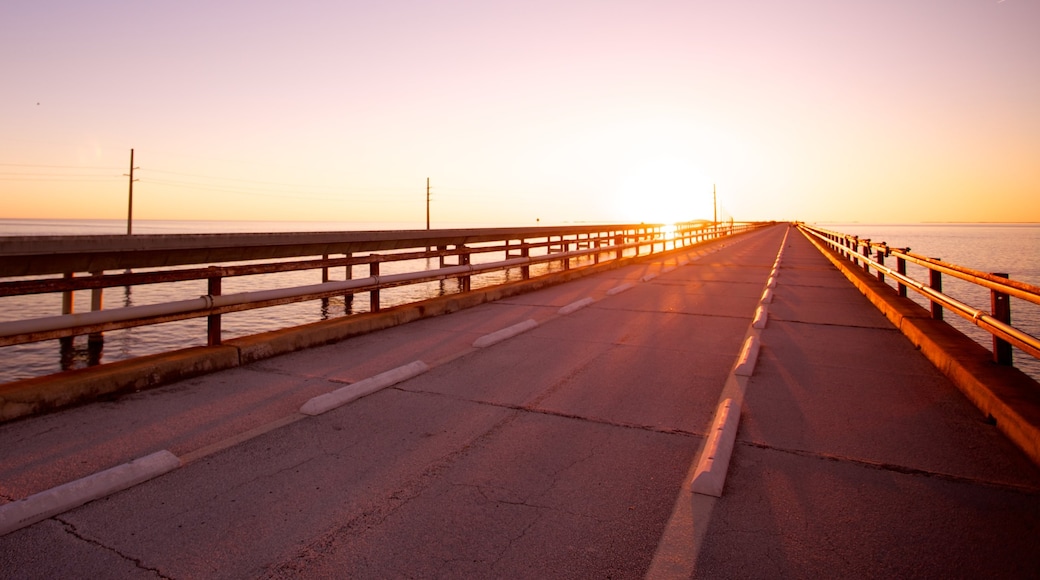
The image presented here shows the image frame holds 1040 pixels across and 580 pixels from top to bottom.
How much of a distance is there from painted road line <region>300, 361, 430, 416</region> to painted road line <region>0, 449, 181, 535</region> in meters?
1.19

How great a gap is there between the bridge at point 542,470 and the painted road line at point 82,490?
0.01 meters

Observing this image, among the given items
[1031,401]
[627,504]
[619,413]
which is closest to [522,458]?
[627,504]

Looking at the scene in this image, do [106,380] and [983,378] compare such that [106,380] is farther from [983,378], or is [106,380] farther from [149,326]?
[149,326]

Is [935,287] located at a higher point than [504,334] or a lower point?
higher

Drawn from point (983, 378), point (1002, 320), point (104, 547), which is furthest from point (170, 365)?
point (1002, 320)

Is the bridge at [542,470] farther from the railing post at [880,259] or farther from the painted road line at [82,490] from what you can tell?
the railing post at [880,259]

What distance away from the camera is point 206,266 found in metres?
14.6

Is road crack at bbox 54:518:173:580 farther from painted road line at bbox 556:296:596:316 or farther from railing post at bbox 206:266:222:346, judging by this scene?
painted road line at bbox 556:296:596:316

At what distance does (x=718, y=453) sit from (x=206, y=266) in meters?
14.3

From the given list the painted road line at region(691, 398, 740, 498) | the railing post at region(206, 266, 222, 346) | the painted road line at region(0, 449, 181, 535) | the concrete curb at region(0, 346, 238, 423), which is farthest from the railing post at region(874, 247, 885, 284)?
the painted road line at region(0, 449, 181, 535)

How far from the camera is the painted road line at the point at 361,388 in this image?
4.89 meters

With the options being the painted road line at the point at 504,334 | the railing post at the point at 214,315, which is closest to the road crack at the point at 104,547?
the railing post at the point at 214,315

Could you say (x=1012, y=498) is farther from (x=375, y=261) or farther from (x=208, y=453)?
(x=375, y=261)

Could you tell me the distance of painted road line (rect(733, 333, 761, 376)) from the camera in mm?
6222
